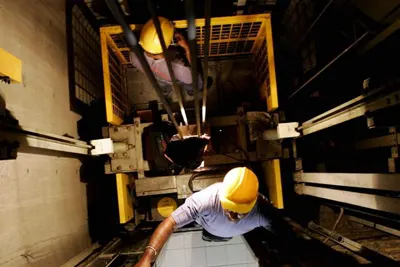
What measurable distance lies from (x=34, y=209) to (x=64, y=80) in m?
1.73

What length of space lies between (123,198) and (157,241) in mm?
1418

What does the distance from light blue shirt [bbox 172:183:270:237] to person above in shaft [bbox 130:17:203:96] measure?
1.59 metres

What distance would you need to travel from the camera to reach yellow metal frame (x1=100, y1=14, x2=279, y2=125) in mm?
3826

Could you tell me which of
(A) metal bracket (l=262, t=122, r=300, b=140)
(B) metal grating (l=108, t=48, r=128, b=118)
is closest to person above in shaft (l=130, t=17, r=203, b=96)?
(B) metal grating (l=108, t=48, r=128, b=118)

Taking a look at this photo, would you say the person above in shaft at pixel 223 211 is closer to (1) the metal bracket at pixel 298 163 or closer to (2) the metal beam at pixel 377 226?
(1) the metal bracket at pixel 298 163

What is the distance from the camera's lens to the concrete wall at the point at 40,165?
2.48m

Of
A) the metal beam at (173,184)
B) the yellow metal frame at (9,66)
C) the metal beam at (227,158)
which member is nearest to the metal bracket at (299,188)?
the metal beam at (227,158)

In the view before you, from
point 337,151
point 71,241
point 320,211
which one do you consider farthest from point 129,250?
point 337,151

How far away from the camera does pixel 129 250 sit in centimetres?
338

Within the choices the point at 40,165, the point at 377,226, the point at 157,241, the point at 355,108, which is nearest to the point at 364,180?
Answer: the point at 355,108

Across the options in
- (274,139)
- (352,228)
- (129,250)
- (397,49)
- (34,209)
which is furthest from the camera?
(274,139)

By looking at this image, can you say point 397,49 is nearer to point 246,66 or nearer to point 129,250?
point 246,66

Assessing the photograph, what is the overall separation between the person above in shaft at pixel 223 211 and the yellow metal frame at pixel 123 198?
1243 millimetres

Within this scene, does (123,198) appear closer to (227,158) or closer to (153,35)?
(227,158)
